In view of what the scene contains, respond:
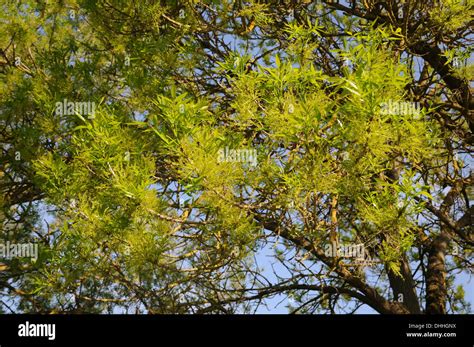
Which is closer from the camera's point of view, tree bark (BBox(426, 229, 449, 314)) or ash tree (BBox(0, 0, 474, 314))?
ash tree (BBox(0, 0, 474, 314))

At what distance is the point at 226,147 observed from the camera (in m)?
3.52

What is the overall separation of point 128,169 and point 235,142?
66 cm

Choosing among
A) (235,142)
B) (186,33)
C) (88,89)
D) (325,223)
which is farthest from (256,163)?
(88,89)

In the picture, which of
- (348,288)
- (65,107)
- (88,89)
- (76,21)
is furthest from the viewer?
(76,21)

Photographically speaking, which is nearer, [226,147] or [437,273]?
[226,147]

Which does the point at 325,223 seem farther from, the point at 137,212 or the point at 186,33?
the point at 186,33

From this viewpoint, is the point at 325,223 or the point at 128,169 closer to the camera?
the point at 128,169

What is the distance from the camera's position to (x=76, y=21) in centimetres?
615

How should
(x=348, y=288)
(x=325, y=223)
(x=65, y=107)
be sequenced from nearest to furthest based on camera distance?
1. (x=325, y=223)
2. (x=65, y=107)
3. (x=348, y=288)

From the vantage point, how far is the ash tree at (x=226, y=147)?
3225 mm

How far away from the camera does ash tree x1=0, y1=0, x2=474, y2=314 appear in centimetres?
322

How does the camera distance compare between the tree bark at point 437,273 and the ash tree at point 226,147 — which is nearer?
the ash tree at point 226,147

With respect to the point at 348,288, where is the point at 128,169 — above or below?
above
